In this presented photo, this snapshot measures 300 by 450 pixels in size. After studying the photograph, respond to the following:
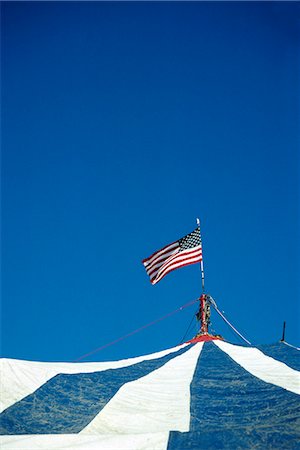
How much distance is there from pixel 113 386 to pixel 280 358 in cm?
248

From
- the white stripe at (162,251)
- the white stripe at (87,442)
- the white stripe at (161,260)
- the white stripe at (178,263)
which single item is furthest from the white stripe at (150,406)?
the white stripe at (162,251)

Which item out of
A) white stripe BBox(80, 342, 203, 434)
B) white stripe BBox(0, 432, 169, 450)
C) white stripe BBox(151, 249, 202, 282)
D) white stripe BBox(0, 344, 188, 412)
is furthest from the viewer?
white stripe BBox(151, 249, 202, 282)

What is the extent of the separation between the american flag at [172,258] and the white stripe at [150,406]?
7.97 feet

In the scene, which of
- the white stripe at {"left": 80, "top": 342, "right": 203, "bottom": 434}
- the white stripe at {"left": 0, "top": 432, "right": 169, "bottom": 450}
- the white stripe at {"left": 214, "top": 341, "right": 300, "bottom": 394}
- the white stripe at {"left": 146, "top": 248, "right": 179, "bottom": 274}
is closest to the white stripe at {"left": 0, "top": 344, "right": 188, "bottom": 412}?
the white stripe at {"left": 0, "top": 432, "right": 169, "bottom": 450}

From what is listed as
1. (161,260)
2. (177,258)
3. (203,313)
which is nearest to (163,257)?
(161,260)

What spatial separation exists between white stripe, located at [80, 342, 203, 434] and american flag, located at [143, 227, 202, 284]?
2.43m

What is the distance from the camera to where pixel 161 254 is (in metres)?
7.50

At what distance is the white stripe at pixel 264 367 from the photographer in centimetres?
418

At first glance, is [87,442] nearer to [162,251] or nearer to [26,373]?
[26,373]

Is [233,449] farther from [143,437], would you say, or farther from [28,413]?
[28,413]

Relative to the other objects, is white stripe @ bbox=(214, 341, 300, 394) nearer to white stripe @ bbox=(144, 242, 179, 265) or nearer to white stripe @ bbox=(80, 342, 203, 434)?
white stripe @ bbox=(80, 342, 203, 434)

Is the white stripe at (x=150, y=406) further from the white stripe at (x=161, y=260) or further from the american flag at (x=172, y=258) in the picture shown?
the white stripe at (x=161, y=260)

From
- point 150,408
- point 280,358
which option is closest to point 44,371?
point 150,408

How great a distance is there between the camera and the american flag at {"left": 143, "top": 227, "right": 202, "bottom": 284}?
740 centimetres
